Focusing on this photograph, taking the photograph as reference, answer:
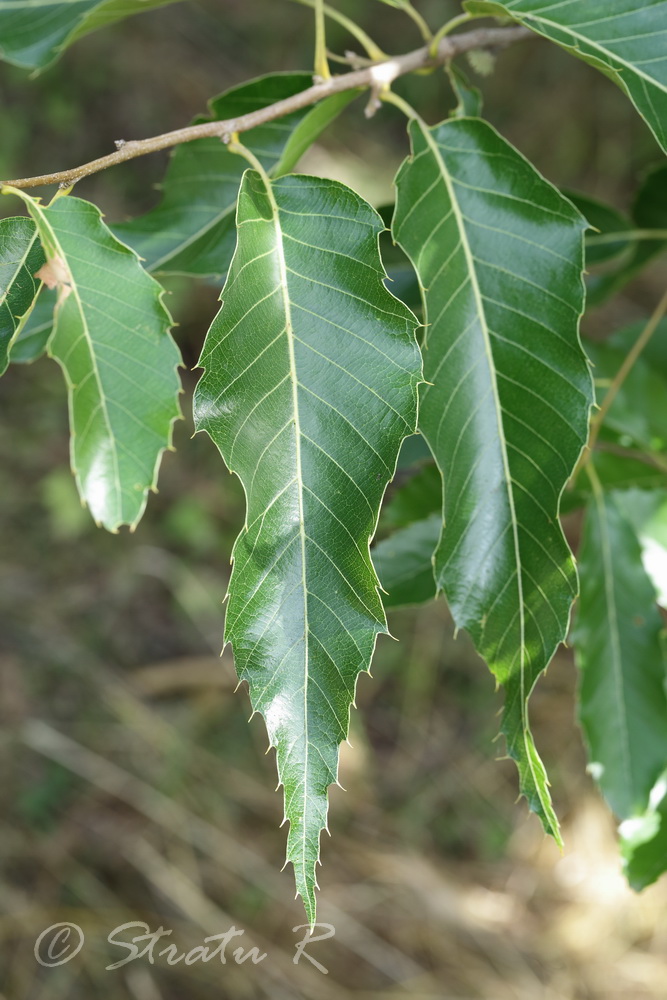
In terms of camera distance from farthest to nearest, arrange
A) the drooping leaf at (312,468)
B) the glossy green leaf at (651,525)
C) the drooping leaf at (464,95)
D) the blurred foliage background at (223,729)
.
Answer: the blurred foliage background at (223,729) → the glossy green leaf at (651,525) → the drooping leaf at (464,95) → the drooping leaf at (312,468)

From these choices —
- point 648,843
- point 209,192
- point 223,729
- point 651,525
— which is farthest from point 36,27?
point 223,729

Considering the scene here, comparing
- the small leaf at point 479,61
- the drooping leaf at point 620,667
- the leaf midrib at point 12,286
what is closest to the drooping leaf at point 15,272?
the leaf midrib at point 12,286

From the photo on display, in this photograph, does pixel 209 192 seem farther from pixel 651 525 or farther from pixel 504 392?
pixel 651 525

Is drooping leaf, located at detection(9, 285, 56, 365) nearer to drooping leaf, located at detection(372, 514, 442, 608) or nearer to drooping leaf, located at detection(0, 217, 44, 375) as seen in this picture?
drooping leaf, located at detection(0, 217, 44, 375)

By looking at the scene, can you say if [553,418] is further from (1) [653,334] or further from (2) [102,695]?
(2) [102,695]

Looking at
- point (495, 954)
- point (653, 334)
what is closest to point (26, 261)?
point (653, 334)

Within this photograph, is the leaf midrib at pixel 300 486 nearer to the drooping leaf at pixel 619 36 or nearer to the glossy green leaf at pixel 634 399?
the drooping leaf at pixel 619 36
